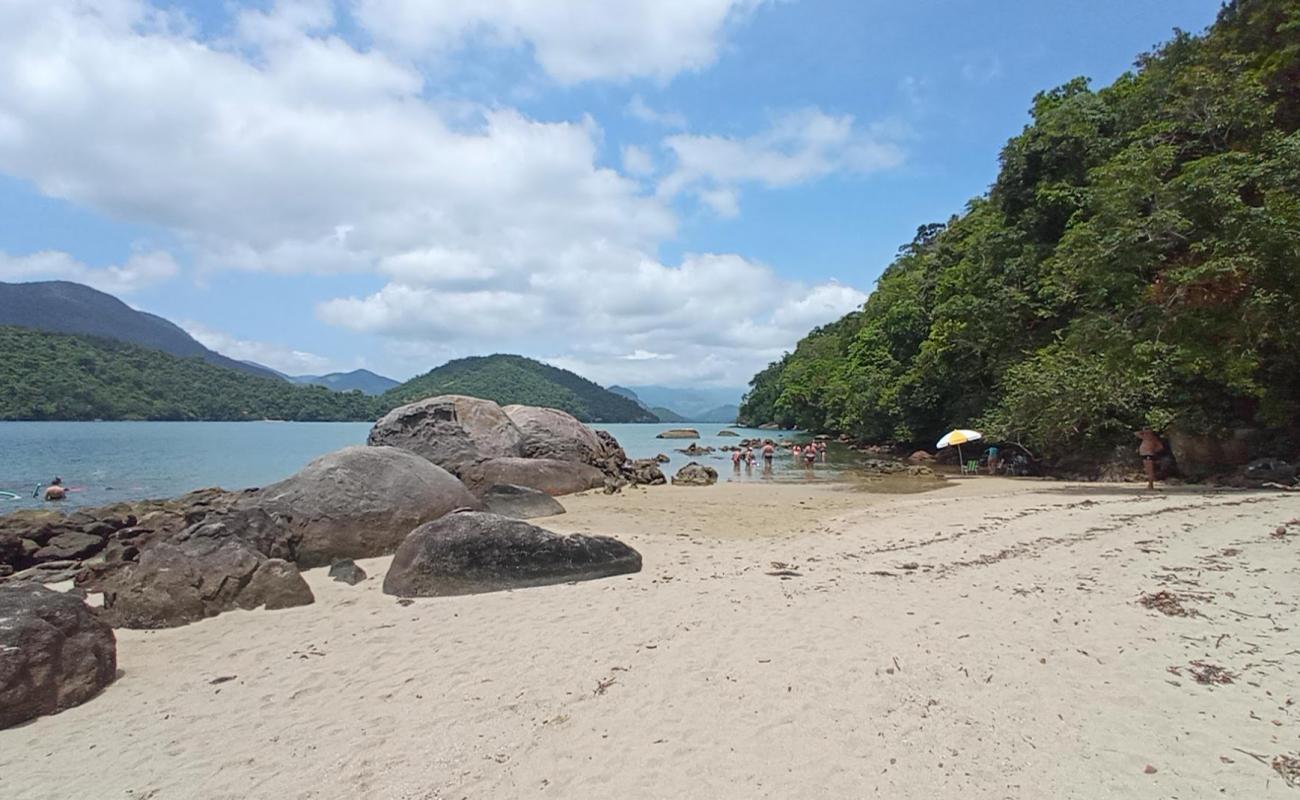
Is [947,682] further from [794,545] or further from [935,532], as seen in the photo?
[935,532]

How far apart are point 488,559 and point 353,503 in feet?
12.0

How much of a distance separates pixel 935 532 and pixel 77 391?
107 m

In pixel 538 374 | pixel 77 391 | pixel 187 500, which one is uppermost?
pixel 538 374

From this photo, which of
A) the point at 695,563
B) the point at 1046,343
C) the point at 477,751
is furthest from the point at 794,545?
the point at 1046,343

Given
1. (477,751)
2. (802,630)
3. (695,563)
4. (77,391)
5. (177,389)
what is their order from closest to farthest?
(477,751), (802,630), (695,563), (77,391), (177,389)

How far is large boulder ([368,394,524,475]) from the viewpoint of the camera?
63.4 feet

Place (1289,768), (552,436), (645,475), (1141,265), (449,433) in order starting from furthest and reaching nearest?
1. (645,475)
2. (552,436)
3. (449,433)
4. (1141,265)
5. (1289,768)

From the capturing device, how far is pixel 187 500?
19281 mm

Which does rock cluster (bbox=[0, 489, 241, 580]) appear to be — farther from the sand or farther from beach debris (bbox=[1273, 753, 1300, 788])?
beach debris (bbox=[1273, 753, 1300, 788])

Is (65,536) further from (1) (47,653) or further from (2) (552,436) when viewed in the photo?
(2) (552,436)

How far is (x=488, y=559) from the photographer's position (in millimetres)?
8242

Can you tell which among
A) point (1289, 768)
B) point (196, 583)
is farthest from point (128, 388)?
point (1289, 768)

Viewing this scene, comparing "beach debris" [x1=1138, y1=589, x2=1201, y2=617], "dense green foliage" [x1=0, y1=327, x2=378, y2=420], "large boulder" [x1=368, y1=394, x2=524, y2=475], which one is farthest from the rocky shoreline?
"dense green foliage" [x1=0, y1=327, x2=378, y2=420]

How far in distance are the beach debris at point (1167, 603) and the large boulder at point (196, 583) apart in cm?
902
